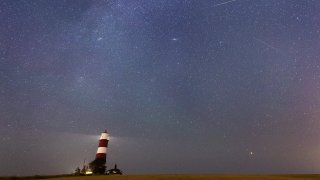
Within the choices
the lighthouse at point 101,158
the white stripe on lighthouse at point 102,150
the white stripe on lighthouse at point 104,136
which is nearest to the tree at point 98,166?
the lighthouse at point 101,158

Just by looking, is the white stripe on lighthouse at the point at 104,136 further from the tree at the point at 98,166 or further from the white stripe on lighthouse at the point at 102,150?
the tree at the point at 98,166

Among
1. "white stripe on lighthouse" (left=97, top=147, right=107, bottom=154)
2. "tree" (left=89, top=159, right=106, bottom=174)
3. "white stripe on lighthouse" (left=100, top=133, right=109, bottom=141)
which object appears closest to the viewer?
"tree" (left=89, top=159, right=106, bottom=174)

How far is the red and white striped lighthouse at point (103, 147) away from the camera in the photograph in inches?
1994

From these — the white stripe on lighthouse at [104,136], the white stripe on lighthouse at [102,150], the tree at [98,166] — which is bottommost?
the tree at [98,166]

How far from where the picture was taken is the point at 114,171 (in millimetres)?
52875

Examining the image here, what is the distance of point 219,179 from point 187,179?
9.03 feet

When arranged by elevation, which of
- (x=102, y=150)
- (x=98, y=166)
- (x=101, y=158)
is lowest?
(x=98, y=166)

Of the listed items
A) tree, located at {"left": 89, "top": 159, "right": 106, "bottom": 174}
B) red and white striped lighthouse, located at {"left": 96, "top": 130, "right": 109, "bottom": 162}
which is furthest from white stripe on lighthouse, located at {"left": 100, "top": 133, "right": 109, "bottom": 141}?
tree, located at {"left": 89, "top": 159, "right": 106, "bottom": 174}

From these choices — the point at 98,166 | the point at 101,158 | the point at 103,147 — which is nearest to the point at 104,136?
the point at 103,147

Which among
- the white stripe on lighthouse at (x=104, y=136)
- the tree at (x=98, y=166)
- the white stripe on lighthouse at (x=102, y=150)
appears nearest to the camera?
the tree at (x=98, y=166)

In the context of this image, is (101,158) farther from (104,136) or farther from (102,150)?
(104,136)

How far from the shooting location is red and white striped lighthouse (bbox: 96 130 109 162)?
5066cm

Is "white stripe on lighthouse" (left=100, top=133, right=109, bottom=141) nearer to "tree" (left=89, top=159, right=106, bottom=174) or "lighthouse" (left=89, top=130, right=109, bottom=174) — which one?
"lighthouse" (left=89, top=130, right=109, bottom=174)

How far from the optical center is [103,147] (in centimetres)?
5131
